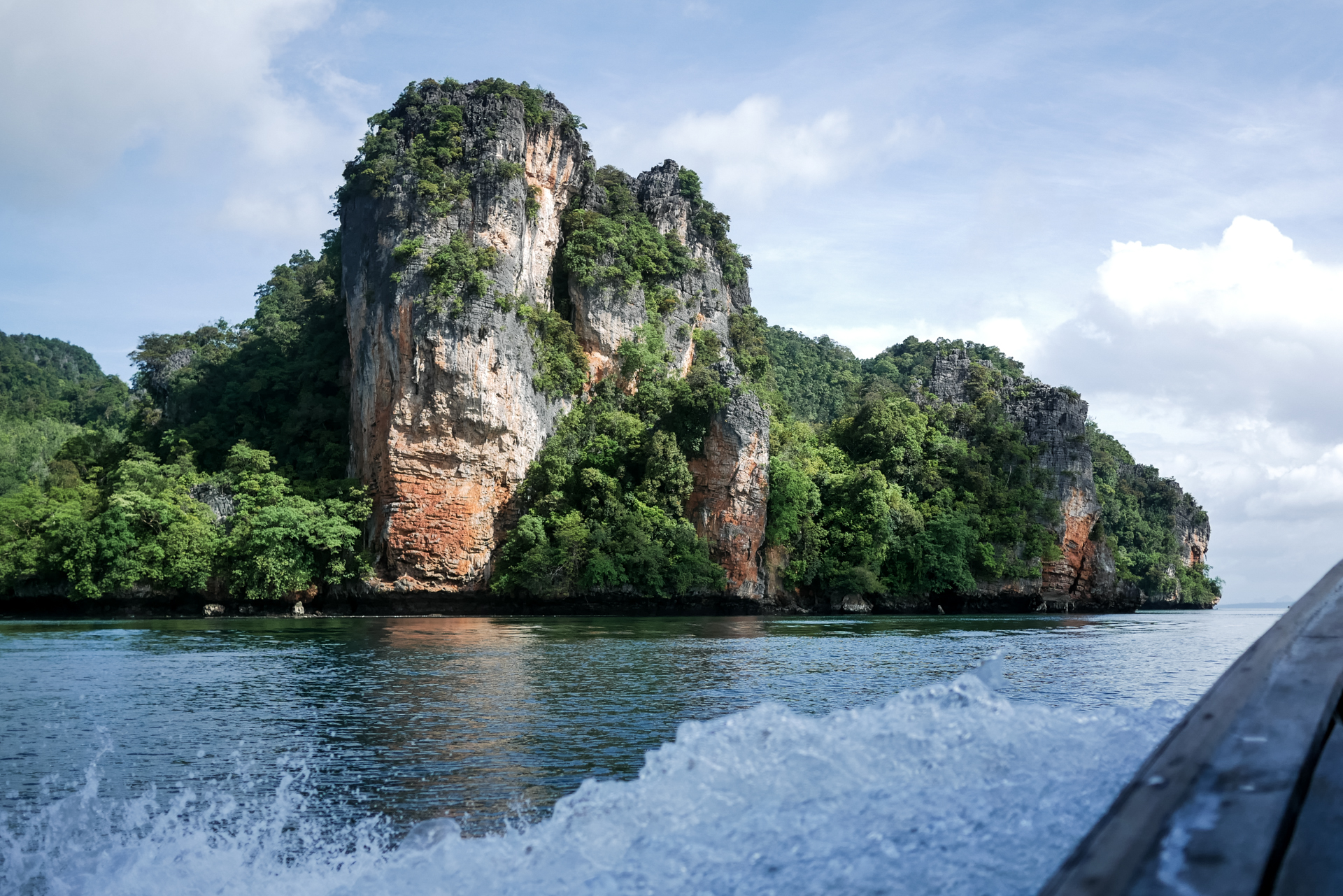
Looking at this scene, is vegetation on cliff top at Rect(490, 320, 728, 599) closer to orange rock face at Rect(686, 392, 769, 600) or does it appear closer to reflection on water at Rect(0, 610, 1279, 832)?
orange rock face at Rect(686, 392, 769, 600)

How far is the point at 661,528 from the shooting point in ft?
132

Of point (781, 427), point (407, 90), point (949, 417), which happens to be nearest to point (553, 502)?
point (781, 427)

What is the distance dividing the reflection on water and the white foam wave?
1838 mm

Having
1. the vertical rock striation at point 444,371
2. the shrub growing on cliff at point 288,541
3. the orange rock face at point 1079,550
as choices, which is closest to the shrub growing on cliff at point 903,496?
the orange rock face at point 1079,550

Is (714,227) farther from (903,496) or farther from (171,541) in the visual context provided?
(171,541)

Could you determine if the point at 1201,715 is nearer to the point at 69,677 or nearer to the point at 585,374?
the point at 69,677

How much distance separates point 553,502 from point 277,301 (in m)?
32.7

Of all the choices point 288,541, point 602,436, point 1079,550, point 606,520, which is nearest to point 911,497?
point 1079,550

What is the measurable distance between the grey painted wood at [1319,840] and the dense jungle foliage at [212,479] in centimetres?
3932

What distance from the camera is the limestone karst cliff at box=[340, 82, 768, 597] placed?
39906 mm

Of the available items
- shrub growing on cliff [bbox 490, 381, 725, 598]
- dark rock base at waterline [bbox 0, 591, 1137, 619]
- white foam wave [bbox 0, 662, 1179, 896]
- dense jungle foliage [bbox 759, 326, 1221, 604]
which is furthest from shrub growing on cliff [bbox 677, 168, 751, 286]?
white foam wave [bbox 0, 662, 1179, 896]

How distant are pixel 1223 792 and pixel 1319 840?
8.7 inches

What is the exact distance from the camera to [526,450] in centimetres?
4262

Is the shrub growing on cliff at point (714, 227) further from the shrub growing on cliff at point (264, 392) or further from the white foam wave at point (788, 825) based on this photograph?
the white foam wave at point (788, 825)
